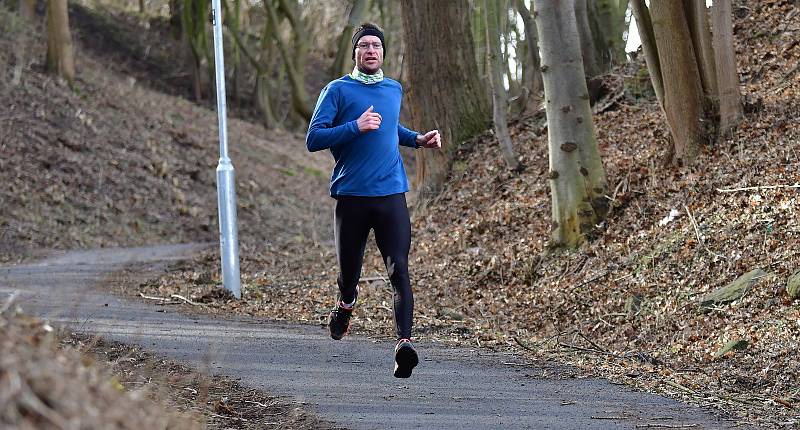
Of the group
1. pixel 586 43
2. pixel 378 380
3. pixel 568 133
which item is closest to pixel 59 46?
pixel 586 43

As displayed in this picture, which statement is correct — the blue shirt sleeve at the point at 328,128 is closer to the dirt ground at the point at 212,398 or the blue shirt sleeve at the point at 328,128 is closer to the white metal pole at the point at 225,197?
the dirt ground at the point at 212,398

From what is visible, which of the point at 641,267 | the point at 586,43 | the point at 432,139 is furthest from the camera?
the point at 586,43

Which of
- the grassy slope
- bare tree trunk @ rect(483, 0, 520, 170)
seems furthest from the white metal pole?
the grassy slope

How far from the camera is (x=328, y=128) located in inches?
290

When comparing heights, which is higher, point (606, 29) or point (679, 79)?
point (606, 29)

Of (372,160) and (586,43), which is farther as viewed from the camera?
(586,43)

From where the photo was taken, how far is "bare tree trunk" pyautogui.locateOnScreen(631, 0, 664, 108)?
1256 centimetres

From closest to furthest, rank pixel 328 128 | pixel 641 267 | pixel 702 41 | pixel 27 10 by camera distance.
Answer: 1. pixel 328 128
2. pixel 641 267
3. pixel 702 41
4. pixel 27 10

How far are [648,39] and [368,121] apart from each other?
20.8ft

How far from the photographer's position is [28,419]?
3.05 metres

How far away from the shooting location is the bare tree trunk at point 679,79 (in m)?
12.0

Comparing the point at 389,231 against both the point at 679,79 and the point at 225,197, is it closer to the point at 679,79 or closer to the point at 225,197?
the point at 679,79

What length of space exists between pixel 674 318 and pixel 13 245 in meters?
14.8

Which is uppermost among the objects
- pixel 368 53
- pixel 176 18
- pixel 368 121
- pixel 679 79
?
pixel 176 18
